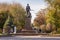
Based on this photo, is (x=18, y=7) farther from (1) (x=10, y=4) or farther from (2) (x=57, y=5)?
(2) (x=57, y=5)

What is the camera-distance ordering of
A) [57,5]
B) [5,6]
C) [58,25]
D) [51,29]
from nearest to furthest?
[57,5] → [58,25] → [51,29] → [5,6]

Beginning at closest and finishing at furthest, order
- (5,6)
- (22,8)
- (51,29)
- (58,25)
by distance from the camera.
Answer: (58,25) → (51,29) → (22,8) → (5,6)

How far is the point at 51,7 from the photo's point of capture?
3791 cm

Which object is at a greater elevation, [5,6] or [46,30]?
[5,6]

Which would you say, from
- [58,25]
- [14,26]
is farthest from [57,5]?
[14,26]

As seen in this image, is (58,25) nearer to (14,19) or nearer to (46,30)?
(46,30)

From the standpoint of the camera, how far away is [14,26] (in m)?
50.8

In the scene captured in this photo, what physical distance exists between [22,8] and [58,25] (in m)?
16.9

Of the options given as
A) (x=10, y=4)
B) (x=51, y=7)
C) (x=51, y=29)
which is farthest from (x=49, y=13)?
(x=10, y=4)

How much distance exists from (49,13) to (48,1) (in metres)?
2.20

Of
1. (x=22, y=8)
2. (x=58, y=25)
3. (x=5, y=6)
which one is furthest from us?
(x=5, y=6)

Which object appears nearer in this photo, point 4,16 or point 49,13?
point 49,13

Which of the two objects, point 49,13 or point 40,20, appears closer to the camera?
point 49,13

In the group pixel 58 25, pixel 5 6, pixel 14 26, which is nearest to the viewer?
pixel 58 25
